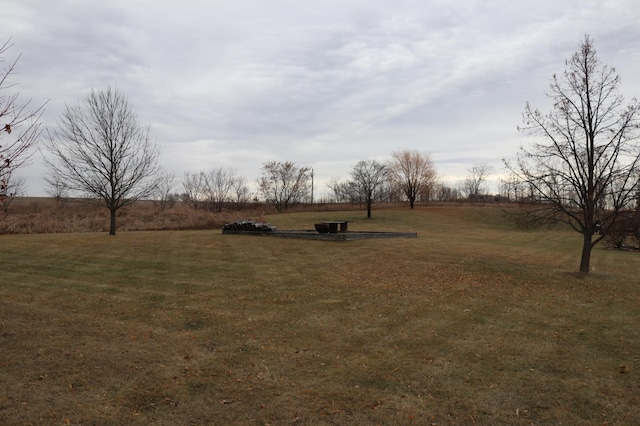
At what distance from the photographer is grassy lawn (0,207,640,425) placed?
4.37 m

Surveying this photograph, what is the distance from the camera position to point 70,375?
5.00m

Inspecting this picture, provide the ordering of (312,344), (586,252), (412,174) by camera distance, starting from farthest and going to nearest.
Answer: (412,174)
(586,252)
(312,344)

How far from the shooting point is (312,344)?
6.43 m

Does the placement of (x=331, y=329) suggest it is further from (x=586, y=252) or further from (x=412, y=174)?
(x=412, y=174)

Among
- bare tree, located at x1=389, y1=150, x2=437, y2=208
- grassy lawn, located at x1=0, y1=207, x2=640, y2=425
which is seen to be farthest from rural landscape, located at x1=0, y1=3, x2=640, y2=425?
bare tree, located at x1=389, y1=150, x2=437, y2=208

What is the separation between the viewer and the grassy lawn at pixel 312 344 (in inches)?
172

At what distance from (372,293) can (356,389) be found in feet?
17.1

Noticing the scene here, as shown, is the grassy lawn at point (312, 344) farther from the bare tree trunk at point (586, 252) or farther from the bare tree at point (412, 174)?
the bare tree at point (412, 174)

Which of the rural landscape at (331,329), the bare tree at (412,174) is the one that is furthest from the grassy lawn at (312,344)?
the bare tree at (412,174)

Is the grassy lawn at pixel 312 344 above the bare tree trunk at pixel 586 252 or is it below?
below

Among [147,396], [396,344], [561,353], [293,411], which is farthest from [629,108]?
[147,396]

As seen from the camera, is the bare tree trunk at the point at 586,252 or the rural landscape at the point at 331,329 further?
the bare tree trunk at the point at 586,252

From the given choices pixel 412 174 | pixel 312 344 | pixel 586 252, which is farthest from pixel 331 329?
pixel 412 174

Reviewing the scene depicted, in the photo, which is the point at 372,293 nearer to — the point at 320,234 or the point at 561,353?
the point at 561,353
